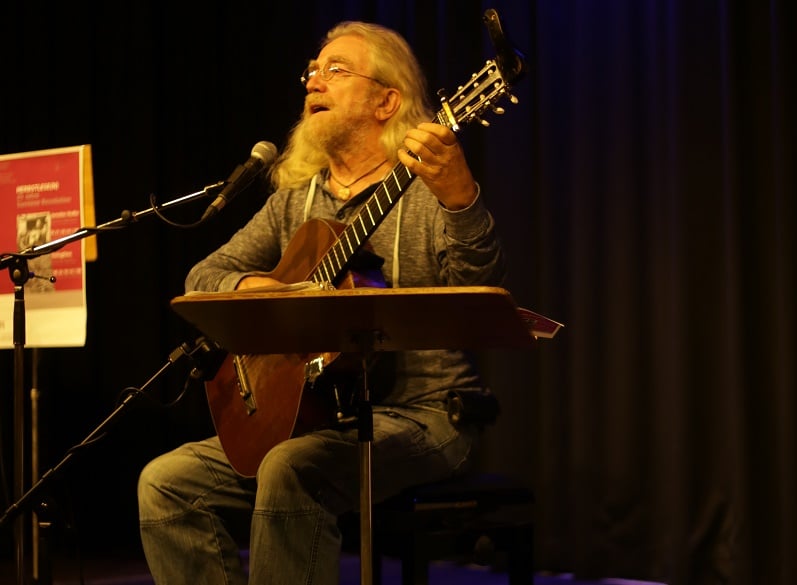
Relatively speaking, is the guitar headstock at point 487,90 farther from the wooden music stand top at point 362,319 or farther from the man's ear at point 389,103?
the man's ear at point 389,103

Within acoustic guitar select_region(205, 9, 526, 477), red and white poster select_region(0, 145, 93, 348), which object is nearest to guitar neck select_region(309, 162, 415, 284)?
acoustic guitar select_region(205, 9, 526, 477)

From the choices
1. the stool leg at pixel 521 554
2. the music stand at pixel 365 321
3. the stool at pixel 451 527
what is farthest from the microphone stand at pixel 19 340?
the stool leg at pixel 521 554

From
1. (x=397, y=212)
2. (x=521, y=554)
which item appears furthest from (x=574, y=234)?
(x=521, y=554)

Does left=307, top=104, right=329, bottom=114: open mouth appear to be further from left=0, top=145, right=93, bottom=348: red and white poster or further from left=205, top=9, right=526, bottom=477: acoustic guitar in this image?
left=0, top=145, right=93, bottom=348: red and white poster

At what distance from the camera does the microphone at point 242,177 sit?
2045 mm

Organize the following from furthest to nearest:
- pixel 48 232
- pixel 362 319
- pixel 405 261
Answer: pixel 48 232, pixel 405 261, pixel 362 319

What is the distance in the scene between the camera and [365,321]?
1.60m

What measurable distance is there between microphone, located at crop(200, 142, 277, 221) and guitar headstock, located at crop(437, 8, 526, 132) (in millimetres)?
421

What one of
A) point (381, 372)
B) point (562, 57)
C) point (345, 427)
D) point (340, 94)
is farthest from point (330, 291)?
point (562, 57)

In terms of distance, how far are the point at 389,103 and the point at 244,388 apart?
101 centimetres

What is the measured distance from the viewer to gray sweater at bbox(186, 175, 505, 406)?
2135 mm

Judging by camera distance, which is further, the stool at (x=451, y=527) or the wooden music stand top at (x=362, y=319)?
the stool at (x=451, y=527)

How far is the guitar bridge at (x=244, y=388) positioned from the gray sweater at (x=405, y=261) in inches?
8.9

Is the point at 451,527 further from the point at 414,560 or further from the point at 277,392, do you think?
the point at 277,392
